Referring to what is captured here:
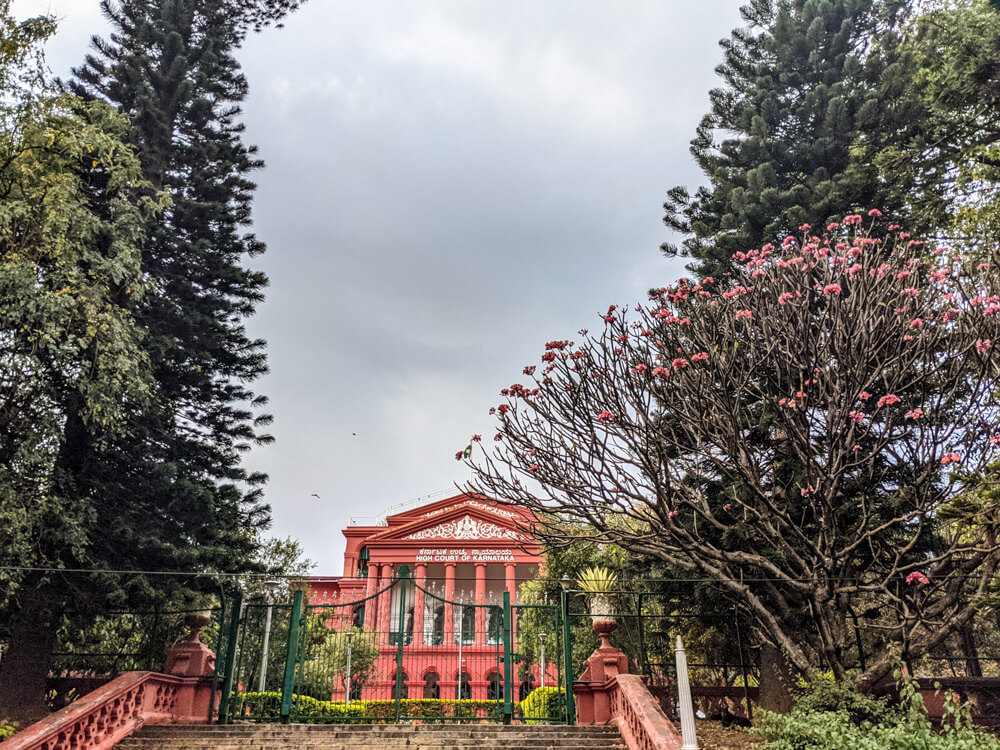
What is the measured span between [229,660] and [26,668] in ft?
10.1

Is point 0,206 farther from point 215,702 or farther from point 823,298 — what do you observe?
point 823,298

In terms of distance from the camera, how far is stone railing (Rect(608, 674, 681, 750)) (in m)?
7.25

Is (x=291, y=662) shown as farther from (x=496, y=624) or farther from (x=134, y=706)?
(x=496, y=624)

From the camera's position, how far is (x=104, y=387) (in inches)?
426

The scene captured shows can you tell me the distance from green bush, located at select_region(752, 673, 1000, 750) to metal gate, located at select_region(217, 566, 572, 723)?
3.18 meters

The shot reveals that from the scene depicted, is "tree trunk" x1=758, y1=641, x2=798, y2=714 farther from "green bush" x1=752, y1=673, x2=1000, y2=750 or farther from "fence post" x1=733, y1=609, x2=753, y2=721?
"green bush" x1=752, y1=673, x2=1000, y2=750

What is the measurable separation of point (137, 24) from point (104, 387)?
8706 millimetres

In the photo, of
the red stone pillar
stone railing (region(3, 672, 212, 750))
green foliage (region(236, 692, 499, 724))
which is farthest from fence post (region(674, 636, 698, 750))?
the red stone pillar

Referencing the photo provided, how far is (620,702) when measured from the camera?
9.17 metres

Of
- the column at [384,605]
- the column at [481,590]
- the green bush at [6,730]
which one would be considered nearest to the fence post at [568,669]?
the green bush at [6,730]

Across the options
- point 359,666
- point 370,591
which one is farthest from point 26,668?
point 370,591

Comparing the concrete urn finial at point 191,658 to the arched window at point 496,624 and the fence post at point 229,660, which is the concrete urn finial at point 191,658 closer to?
the fence post at point 229,660

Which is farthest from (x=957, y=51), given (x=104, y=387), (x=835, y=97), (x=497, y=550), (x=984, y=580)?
(x=497, y=550)

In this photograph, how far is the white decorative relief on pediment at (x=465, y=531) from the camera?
3041 centimetres
